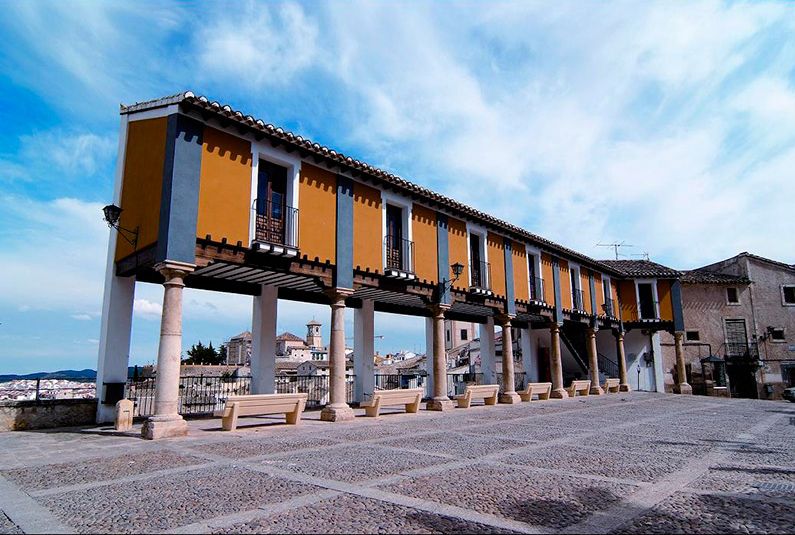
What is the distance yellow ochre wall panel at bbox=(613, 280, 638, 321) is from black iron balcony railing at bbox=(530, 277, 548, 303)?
28.5ft

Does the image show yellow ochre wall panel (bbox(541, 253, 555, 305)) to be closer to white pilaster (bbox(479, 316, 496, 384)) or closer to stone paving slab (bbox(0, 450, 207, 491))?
white pilaster (bbox(479, 316, 496, 384))

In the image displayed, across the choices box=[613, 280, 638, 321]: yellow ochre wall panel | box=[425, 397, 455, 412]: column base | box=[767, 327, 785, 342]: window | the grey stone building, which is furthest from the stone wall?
box=[767, 327, 785, 342]: window

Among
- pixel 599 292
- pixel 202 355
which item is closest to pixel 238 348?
pixel 202 355

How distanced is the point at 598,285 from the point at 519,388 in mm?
6616

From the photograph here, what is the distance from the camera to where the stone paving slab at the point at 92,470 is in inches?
226

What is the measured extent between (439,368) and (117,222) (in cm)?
950

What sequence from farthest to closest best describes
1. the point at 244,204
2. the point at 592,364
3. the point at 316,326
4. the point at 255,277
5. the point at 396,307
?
the point at 316,326 → the point at 592,364 → the point at 396,307 → the point at 255,277 → the point at 244,204

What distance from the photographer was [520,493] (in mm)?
5160

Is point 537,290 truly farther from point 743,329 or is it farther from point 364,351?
point 743,329

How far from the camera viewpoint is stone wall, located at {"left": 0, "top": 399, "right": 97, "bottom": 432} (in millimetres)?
10320

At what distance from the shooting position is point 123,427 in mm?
10359

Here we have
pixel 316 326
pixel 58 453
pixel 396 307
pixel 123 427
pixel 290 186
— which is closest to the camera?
pixel 58 453

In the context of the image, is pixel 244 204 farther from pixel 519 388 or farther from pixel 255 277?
pixel 519 388

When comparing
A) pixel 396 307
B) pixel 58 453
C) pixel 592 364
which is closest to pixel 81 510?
pixel 58 453
